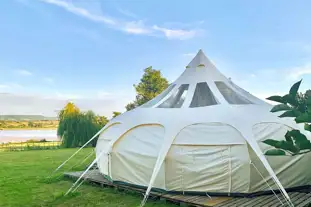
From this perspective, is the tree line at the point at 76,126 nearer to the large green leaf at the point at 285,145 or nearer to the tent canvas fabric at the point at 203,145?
the tent canvas fabric at the point at 203,145

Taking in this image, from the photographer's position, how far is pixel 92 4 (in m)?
10.5

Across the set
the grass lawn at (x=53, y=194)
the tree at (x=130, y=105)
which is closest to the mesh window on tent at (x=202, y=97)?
the grass lawn at (x=53, y=194)

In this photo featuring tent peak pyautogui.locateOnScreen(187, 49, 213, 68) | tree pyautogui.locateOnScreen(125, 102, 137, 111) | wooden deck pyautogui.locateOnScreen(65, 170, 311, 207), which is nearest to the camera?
wooden deck pyautogui.locateOnScreen(65, 170, 311, 207)

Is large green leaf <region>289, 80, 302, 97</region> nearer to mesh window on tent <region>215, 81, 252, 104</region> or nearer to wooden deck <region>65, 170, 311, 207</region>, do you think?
wooden deck <region>65, 170, 311, 207</region>

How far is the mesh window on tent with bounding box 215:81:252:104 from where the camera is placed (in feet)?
22.9

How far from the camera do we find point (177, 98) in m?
7.25

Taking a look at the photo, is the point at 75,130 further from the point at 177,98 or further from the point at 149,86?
the point at 177,98

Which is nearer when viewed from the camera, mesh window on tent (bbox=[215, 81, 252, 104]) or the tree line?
mesh window on tent (bbox=[215, 81, 252, 104])

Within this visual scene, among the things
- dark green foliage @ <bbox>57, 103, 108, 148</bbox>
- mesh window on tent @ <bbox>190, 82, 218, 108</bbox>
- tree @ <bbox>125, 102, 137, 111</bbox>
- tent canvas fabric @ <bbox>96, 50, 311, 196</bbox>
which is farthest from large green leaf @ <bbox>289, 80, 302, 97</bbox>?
tree @ <bbox>125, 102, 137, 111</bbox>

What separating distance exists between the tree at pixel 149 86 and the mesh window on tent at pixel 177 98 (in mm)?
17589

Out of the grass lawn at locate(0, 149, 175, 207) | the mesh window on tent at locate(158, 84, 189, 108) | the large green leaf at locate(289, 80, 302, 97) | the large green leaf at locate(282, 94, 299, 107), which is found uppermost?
the mesh window on tent at locate(158, 84, 189, 108)

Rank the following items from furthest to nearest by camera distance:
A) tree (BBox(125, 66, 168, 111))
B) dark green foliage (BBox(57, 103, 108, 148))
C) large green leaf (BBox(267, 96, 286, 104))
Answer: tree (BBox(125, 66, 168, 111)), dark green foliage (BBox(57, 103, 108, 148)), large green leaf (BBox(267, 96, 286, 104))

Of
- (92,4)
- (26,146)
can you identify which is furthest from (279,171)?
(26,146)

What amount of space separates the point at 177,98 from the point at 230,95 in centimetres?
133
